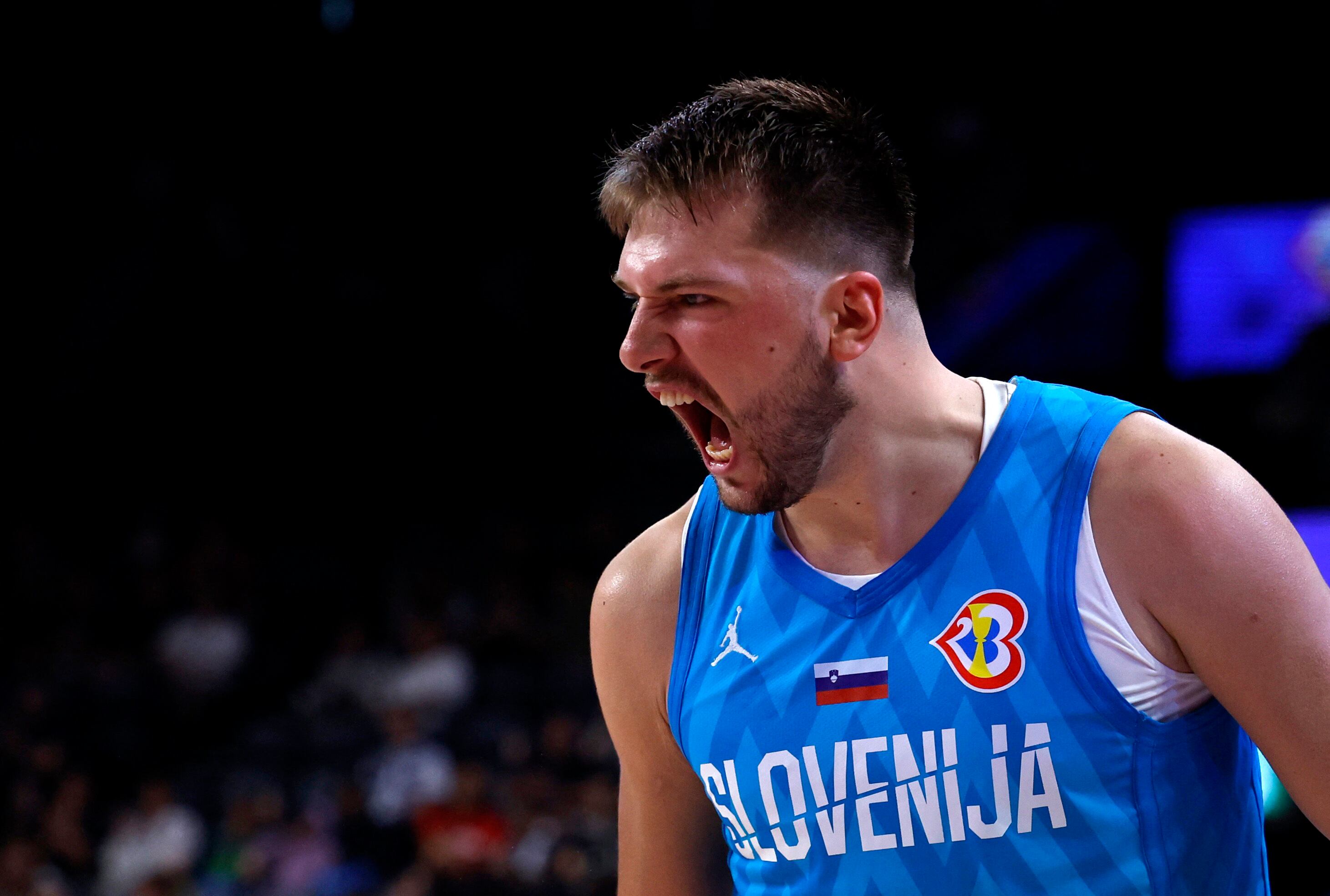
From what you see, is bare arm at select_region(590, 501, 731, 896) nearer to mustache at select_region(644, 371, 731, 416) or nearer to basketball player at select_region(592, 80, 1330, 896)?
basketball player at select_region(592, 80, 1330, 896)

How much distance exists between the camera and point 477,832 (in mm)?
6645

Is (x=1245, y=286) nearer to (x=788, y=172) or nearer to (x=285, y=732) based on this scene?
(x=788, y=172)

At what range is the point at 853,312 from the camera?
1.83m

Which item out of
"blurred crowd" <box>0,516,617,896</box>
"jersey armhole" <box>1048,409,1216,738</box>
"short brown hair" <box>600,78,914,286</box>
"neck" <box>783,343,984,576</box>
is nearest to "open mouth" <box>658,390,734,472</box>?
"neck" <box>783,343,984,576</box>

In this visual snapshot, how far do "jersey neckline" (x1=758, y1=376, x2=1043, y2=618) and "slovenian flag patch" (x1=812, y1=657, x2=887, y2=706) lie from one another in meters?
0.07

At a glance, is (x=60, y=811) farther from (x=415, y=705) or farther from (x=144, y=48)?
(x=144, y=48)

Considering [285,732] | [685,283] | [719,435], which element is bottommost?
[719,435]

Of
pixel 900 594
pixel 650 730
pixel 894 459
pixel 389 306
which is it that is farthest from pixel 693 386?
pixel 389 306

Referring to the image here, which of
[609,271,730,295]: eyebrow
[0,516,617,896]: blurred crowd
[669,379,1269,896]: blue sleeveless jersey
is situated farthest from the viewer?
[0,516,617,896]: blurred crowd

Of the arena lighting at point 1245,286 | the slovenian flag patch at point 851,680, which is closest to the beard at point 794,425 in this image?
the slovenian flag patch at point 851,680

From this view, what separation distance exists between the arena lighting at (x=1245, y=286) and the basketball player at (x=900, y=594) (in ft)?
18.7

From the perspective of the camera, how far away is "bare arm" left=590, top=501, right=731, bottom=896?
6.57ft

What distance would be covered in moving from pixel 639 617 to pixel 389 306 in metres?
8.28

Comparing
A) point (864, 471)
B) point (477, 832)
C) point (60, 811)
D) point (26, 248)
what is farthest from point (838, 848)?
point (26, 248)
